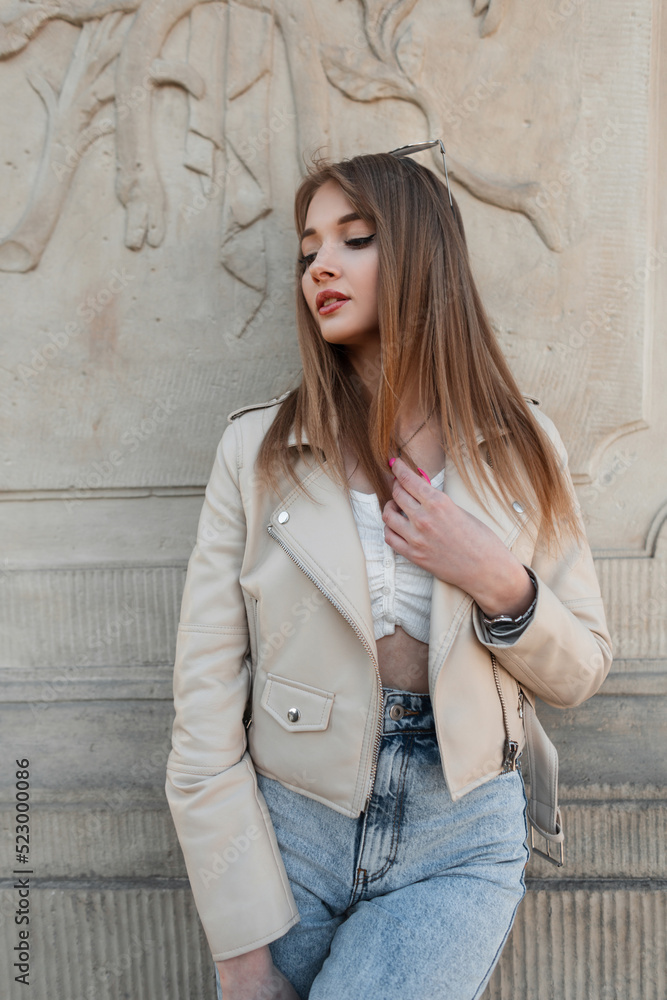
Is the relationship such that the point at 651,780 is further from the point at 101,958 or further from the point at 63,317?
the point at 63,317

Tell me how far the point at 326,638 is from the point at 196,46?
1.90m

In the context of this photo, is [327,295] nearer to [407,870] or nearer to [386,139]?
[386,139]

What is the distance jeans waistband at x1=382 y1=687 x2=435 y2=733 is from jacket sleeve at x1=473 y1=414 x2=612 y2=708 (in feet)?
0.61

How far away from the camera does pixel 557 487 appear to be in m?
1.55

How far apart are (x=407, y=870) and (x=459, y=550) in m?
0.65

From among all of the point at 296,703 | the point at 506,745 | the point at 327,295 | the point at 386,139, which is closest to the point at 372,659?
the point at 296,703

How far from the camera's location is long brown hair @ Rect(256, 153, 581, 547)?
1.50 meters

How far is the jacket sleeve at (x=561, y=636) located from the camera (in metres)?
1.35

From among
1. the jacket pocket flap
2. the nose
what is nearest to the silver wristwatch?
the jacket pocket flap

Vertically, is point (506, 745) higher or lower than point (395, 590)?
lower

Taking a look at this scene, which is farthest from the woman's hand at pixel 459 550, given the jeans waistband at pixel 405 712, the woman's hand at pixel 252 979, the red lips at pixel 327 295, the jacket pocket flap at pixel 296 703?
the woman's hand at pixel 252 979

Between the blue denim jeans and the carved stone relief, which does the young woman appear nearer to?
the blue denim jeans

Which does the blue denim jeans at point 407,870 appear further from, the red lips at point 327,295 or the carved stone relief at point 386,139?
the carved stone relief at point 386,139

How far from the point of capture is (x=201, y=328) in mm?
2146
